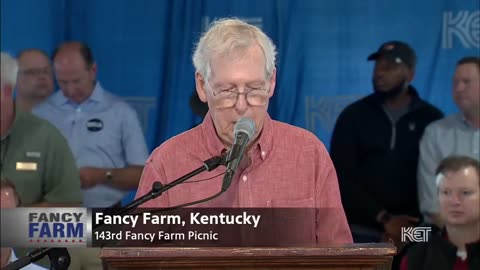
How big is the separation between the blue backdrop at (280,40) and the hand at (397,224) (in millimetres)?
444

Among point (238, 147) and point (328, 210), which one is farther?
point (328, 210)

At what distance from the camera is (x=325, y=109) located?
Answer: 4.13 m

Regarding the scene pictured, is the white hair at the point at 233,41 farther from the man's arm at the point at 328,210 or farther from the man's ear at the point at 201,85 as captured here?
the man's arm at the point at 328,210

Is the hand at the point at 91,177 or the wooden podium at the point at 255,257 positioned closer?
the wooden podium at the point at 255,257

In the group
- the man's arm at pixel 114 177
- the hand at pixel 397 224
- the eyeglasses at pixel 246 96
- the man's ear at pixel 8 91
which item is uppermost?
the eyeglasses at pixel 246 96

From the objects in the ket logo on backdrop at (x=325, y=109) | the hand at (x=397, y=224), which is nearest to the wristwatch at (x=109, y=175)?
the ket logo on backdrop at (x=325, y=109)

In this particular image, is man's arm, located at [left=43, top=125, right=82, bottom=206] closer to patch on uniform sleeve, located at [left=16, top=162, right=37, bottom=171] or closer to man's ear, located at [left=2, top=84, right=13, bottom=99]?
patch on uniform sleeve, located at [left=16, top=162, right=37, bottom=171]

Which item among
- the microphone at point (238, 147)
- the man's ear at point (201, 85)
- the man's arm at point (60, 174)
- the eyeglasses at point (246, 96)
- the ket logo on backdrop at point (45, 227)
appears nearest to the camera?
the microphone at point (238, 147)

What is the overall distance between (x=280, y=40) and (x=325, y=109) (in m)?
0.35

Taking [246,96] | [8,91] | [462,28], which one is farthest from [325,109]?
[246,96]

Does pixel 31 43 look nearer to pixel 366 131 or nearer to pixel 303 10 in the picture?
pixel 303 10

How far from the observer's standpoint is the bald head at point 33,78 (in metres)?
4.12

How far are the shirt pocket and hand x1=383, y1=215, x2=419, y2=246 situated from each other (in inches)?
59.2

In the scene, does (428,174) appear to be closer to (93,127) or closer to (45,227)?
(93,127)
